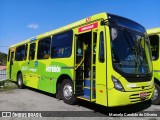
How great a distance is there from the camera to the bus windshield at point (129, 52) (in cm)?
694

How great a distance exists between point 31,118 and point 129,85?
121 inches

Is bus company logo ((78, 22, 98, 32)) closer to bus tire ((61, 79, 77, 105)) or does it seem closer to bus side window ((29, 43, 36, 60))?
bus tire ((61, 79, 77, 105))

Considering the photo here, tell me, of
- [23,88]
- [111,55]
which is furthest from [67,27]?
[23,88]

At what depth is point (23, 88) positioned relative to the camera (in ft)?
47.6

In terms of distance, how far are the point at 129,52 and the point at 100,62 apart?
0.95 meters

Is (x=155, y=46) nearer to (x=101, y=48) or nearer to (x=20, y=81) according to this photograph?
(x=101, y=48)

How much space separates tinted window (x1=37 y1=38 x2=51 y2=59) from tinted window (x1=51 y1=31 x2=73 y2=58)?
526 mm

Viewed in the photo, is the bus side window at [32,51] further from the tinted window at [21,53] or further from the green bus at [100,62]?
the green bus at [100,62]

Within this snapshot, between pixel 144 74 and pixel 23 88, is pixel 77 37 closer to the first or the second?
pixel 144 74

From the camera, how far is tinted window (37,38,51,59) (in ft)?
35.0

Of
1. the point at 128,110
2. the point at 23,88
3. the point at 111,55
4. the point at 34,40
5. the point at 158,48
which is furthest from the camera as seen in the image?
the point at 23,88

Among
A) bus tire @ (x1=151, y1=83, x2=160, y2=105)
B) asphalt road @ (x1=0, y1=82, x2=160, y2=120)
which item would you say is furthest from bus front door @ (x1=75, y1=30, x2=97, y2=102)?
bus tire @ (x1=151, y1=83, x2=160, y2=105)

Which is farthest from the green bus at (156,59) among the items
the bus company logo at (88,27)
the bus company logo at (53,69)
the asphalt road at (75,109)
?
the bus company logo at (53,69)

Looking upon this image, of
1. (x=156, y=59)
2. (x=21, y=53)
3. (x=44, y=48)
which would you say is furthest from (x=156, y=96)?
(x=21, y=53)
